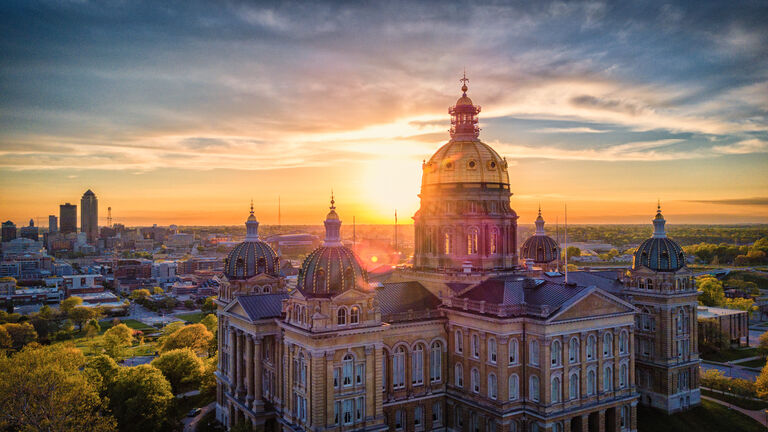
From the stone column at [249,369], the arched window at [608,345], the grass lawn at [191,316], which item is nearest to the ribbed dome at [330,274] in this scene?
the stone column at [249,369]

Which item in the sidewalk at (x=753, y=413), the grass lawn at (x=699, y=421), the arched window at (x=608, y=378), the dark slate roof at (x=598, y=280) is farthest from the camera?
the dark slate roof at (x=598, y=280)

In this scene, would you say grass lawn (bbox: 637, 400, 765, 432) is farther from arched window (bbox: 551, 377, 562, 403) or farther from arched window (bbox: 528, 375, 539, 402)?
arched window (bbox: 528, 375, 539, 402)

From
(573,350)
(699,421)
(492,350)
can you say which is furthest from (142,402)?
(699,421)

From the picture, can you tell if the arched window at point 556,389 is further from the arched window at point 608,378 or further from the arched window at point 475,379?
the arched window at point 475,379

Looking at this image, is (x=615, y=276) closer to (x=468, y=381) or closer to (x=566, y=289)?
(x=566, y=289)

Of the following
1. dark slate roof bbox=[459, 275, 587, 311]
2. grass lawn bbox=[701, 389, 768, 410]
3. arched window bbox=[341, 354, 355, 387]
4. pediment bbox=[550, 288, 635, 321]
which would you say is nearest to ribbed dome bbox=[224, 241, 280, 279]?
arched window bbox=[341, 354, 355, 387]
